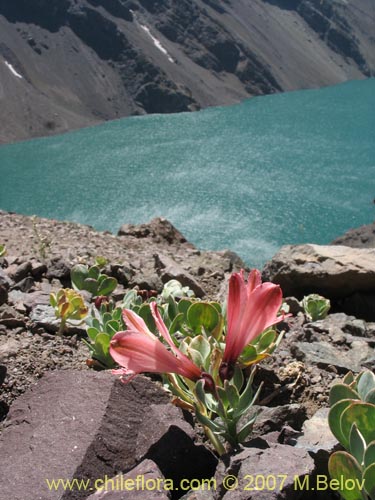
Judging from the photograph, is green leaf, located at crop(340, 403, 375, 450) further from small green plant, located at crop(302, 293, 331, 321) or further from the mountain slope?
the mountain slope

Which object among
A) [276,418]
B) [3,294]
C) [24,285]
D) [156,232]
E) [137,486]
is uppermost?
[276,418]

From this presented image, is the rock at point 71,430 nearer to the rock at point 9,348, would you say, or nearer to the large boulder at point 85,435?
the large boulder at point 85,435

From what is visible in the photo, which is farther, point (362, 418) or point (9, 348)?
point (9, 348)

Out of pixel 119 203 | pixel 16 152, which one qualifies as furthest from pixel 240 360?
pixel 16 152

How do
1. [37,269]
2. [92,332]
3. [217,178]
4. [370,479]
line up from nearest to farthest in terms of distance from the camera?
[370,479] < [92,332] < [37,269] < [217,178]

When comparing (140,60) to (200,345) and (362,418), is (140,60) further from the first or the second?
(362,418)

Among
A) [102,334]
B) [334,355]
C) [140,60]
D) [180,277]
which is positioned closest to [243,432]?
[102,334]
